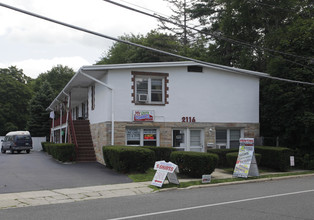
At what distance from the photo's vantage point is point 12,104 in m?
58.2

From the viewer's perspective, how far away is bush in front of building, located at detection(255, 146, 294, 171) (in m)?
18.0

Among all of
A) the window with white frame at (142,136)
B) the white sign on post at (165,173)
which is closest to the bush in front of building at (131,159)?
the white sign on post at (165,173)

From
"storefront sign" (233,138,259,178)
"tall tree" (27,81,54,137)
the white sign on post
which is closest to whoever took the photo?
the white sign on post

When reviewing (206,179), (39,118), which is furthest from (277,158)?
(39,118)

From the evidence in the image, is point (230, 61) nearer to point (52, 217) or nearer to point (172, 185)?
point (172, 185)

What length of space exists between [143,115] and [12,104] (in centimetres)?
4528

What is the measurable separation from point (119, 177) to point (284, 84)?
11.2 m

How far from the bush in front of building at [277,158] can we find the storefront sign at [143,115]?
637 centimetres

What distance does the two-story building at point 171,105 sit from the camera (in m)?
19.1

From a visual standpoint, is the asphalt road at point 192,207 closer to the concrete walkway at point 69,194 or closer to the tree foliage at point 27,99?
the concrete walkway at point 69,194

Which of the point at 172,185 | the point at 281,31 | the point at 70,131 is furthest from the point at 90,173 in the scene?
the point at 281,31

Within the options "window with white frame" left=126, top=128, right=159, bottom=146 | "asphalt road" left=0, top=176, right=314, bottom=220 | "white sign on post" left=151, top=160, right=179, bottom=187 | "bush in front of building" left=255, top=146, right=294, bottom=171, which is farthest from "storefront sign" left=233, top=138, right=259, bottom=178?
"window with white frame" left=126, top=128, right=159, bottom=146

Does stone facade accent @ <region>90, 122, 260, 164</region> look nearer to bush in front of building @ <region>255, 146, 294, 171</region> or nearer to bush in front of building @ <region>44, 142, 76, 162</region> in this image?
bush in front of building @ <region>44, 142, 76, 162</region>

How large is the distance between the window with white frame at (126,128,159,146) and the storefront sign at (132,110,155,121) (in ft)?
2.29
